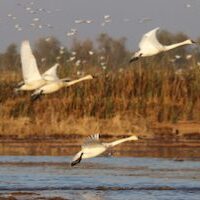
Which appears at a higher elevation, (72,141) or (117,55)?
(117,55)

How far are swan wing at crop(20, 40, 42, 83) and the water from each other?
1529mm

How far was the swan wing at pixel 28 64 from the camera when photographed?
17.5 meters

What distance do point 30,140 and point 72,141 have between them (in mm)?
977

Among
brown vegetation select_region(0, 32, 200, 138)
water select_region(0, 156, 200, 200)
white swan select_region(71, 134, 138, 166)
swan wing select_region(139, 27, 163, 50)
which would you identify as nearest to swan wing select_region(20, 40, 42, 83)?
water select_region(0, 156, 200, 200)

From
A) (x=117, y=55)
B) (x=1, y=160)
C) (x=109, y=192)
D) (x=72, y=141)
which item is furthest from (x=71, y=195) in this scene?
(x=117, y=55)

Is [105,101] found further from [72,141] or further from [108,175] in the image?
[108,175]

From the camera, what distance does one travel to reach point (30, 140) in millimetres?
21812

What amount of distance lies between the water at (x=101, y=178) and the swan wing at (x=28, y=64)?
153 cm

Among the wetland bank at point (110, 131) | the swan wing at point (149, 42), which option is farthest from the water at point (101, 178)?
the swan wing at point (149, 42)

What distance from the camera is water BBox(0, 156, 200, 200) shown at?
520 inches

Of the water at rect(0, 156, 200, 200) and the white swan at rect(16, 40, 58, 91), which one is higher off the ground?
the white swan at rect(16, 40, 58, 91)

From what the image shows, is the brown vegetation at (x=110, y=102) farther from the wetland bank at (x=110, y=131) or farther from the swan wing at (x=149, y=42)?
the swan wing at (x=149, y=42)

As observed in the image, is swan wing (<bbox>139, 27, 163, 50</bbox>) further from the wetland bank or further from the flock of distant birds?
the wetland bank

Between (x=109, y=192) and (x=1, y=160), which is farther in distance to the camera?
(x=1, y=160)
